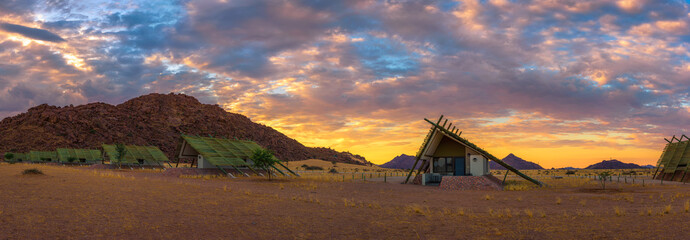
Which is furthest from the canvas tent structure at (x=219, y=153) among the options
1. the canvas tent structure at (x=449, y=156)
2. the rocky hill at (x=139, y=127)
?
the rocky hill at (x=139, y=127)

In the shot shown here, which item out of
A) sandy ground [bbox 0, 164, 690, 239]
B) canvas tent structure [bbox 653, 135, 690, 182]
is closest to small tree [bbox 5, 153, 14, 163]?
sandy ground [bbox 0, 164, 690, 239]

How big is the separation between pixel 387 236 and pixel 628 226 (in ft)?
26.8

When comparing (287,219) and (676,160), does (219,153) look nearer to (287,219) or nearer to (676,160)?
(287,219)

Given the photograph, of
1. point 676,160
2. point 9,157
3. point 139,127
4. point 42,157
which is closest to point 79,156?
point 42,157

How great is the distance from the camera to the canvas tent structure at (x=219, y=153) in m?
45.4

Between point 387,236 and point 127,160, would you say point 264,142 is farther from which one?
point 387,236

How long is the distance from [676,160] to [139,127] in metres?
132

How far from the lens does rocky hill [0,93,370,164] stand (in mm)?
115312

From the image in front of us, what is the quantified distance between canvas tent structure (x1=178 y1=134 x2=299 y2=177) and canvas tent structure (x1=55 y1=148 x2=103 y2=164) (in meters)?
43.8

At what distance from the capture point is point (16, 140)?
114250mm

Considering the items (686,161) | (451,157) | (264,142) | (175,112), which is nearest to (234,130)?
(264,142)

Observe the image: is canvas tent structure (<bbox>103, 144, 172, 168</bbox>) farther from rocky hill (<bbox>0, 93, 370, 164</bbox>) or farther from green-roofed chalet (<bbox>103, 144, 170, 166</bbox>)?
rocky hill (<bbox>0, 93, 370, 164</bbox>)

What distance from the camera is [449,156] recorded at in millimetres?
39500

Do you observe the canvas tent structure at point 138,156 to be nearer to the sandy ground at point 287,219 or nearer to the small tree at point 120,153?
the small tree at point 120,153
